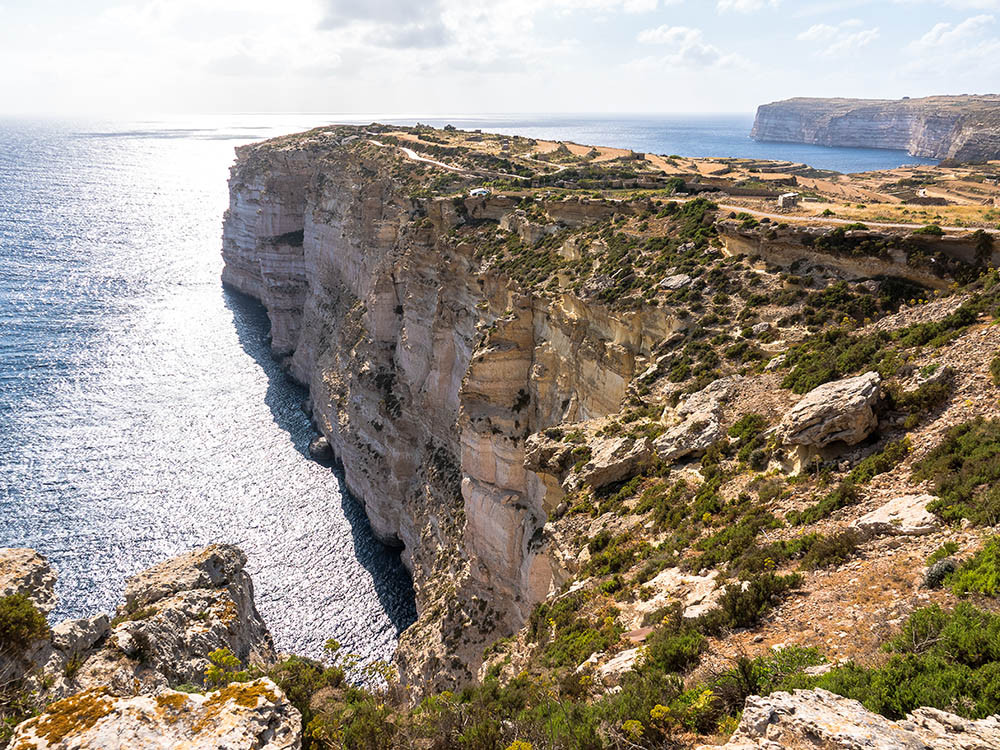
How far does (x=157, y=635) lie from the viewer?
56.0 feet

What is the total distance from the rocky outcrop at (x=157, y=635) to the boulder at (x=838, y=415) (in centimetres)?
1867

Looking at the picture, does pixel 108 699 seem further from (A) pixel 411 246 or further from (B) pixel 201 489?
(B) pixel 201 489

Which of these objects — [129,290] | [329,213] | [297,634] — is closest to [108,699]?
[297,634]

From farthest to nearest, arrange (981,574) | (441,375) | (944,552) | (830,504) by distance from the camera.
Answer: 1. (441,375)
2. (830,504)
3. (944,552)
4. (981,574)

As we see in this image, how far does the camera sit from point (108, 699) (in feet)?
33.0

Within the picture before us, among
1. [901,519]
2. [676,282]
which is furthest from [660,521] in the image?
[676,282]

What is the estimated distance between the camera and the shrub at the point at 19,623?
1348 cm

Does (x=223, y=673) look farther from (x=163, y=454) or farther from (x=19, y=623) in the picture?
(x=163, y=454)

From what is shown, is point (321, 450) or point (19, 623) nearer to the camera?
point (19, 623)

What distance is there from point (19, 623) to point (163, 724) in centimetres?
736

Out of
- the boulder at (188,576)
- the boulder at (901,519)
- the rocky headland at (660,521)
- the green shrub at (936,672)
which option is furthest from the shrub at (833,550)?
the boulder at (188,576)

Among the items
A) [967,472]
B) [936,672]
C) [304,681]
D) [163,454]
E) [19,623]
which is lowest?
[163,454]

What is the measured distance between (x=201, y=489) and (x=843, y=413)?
55.2 meters

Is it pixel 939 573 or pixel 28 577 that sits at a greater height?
pixel 939 573
